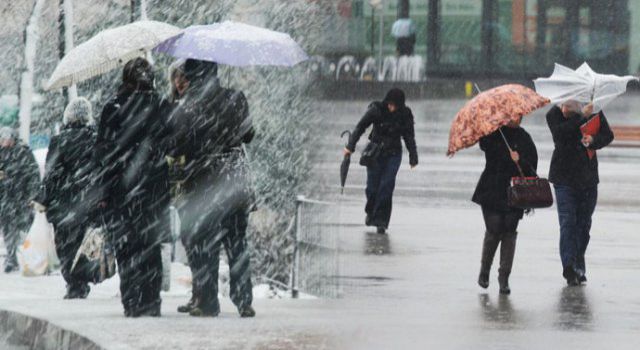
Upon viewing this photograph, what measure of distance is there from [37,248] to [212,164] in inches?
219

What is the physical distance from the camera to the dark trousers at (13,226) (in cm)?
1552

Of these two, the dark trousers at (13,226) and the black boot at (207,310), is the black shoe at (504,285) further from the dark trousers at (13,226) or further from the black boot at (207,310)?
the dark trousers at (13,226)

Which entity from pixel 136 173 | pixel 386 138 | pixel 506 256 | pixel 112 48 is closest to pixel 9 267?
pixel 386 138

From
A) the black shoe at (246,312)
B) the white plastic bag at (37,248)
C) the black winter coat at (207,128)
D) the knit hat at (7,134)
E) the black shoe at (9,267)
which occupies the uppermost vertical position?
the black winter coat at (207,128)

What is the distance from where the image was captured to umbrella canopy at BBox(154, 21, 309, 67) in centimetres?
1029

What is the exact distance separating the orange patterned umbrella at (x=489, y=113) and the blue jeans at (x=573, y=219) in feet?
2.96

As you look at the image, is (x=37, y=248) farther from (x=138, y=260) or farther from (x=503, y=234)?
(x=138, y=260)

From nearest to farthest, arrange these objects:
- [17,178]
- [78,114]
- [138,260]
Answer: [138,260], [78,114], [17,178]

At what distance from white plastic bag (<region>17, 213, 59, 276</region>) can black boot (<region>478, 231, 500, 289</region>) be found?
4765 mm

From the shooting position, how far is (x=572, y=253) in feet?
41.1

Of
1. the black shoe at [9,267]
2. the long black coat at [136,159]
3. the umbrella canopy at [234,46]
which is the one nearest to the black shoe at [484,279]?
the umbrella canopy at [234,46]

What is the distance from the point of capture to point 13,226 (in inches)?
615

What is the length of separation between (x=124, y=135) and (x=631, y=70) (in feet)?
116

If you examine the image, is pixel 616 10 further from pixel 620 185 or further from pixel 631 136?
pixel 620 185
